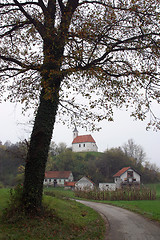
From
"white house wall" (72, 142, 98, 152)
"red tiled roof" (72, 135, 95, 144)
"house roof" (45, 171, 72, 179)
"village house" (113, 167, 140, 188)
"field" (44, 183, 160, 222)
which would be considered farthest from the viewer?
"red tiled roof" (72, 135, 95, 144)

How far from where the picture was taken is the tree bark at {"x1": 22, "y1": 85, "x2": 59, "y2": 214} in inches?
326

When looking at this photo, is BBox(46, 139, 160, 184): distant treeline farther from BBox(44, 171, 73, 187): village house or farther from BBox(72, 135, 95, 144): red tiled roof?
BBox(72, 135, 95, 144): red tiled roof

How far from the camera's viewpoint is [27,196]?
8273 mm

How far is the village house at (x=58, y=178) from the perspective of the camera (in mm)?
64537

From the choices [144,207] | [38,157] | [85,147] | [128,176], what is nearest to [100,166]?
[128,176]

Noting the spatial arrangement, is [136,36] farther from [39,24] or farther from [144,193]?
[144,193]

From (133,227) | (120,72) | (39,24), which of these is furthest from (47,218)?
(39,24)

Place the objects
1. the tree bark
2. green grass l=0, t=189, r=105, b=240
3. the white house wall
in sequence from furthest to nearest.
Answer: the white house wall, the tree bark, green grass l=0, t=189, r=105, b=240

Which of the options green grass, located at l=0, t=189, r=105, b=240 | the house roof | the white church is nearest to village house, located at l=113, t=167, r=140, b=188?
the house roof

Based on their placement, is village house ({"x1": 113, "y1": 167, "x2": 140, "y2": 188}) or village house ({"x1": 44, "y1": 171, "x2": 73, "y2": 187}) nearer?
village house ({"x1": 113, "y1": 167, "x2": 140, "y2": 188})

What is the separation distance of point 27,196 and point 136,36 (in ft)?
26.4

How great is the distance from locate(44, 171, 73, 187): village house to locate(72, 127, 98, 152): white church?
28.6 metres

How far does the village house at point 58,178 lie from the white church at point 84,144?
28637 millimetres

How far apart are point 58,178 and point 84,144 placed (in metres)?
31.5
